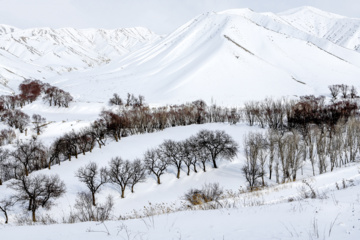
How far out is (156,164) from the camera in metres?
47.9

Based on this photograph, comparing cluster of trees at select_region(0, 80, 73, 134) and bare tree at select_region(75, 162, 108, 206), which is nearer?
bare tree at select_region(75, 162, 108, 206)

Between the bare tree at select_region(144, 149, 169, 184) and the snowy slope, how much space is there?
6039 centimetres

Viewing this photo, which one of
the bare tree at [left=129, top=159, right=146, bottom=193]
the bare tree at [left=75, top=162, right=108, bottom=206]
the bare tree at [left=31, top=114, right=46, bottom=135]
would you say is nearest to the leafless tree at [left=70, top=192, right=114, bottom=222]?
the bare tree at [left=75, top=162, right=108, bottom=206]

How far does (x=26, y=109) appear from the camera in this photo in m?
99.7

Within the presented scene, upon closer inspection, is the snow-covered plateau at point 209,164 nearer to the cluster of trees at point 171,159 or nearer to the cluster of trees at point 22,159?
the cluster of trees at point 171,159

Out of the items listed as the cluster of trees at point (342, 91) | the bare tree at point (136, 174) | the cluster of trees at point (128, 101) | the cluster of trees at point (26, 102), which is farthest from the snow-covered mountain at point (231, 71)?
the bare tree at point (136, 174)

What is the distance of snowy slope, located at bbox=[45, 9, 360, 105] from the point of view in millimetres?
116000

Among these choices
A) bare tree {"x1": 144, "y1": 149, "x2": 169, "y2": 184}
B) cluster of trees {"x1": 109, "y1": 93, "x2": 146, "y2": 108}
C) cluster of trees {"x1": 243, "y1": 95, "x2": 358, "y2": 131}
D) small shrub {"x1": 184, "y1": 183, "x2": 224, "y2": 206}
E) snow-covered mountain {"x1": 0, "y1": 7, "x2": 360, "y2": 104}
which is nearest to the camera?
small shrub {"x1": 184, "y1": 183, "x2": 224, "y2": 206}

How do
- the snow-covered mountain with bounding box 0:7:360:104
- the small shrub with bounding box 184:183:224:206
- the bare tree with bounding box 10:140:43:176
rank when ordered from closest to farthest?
the small shrub with bounding box 184:183:224:206, the bare tree with bounding box 10:140:43:176, the snow-covered mountain with bounding box 0:7:360:104

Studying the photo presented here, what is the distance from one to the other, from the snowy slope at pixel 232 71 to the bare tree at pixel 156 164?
60.4 metres

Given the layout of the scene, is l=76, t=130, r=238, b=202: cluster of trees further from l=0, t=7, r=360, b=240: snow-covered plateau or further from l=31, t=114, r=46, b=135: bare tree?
l=31, t=114, r=46, b=135: bare tree

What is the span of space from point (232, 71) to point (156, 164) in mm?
104070

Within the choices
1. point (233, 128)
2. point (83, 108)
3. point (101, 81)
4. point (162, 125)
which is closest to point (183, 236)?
point (233, 128)

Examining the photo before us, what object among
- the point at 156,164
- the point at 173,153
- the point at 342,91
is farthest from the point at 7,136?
the point at 342,91
